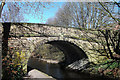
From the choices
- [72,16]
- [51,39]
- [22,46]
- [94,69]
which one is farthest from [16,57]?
[72,16]

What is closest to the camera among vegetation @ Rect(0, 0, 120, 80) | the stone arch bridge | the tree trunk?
vegetation @ Rect(0, 0, 120, 80)

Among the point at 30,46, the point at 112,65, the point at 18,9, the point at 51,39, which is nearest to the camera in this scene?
the point at 18,9

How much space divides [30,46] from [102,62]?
5.66 metres

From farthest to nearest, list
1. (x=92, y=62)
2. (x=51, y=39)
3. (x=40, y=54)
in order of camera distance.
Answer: (x=40, y=54) → (x=92, y=62) → (x=51, y=39)

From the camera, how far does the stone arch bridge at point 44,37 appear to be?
6117mm

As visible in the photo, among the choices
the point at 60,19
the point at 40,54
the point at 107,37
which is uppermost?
the point at 60,19

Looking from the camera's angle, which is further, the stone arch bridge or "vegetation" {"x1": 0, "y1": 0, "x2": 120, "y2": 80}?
the stone arch bridge

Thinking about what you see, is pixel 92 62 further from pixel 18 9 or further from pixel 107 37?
pixel 18 9

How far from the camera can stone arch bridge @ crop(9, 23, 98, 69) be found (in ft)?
20.1

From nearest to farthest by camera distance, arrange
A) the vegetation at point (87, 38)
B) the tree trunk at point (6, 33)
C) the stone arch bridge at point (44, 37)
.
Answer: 1. the vegetation at point (87, 38)
2. the tree trunk at point (6, 33)
3. the stone arch bridge at point (44, 37)

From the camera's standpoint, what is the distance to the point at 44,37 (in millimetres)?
6938

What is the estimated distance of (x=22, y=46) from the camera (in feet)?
20.4

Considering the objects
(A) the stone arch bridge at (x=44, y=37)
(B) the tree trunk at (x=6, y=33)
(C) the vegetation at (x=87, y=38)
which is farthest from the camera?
(A) the stone arch bridge at (x=44, y=37)

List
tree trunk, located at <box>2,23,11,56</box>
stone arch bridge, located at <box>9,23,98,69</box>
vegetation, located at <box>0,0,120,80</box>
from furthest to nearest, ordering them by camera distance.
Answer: stone arch bridge, located at <box>9,23,98,69</box> → tree trunk, located at <box>2,23,11,56</box> → vegetation, located at <box>0,0,120,80</box>
